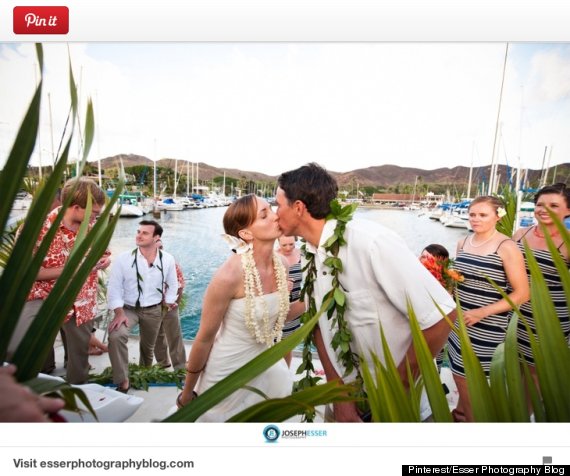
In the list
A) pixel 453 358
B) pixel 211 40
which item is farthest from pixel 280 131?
pixel 453 358

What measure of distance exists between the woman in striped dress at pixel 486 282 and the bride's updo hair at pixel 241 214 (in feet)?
3.07

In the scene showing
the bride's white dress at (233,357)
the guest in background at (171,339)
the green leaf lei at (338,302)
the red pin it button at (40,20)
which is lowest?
the guest in background at (171,339)

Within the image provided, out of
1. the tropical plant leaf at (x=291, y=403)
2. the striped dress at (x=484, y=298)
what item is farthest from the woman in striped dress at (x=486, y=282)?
the tropical plant leaf at (x=291, y=403)

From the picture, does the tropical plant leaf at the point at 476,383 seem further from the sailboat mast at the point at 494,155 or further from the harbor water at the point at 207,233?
the sailboat mast at the point at 494,155

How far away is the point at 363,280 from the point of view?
992 millimetres

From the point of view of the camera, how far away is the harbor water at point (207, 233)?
1429mm

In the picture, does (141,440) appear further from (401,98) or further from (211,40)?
(401,98)

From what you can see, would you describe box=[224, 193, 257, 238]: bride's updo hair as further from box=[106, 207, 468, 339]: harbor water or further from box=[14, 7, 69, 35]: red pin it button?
box=[14, 7, 69, 35]: red pin it button

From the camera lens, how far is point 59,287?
0.48m

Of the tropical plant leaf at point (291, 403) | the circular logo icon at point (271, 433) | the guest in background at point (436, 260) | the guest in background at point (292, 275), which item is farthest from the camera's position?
the guest in background at point (292, 275)

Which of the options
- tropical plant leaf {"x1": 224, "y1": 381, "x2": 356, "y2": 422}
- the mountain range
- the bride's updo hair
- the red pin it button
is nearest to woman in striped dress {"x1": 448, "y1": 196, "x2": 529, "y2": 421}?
the mountain range

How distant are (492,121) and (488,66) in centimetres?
23

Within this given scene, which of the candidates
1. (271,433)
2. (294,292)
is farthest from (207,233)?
(271,433)

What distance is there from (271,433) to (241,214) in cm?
73
